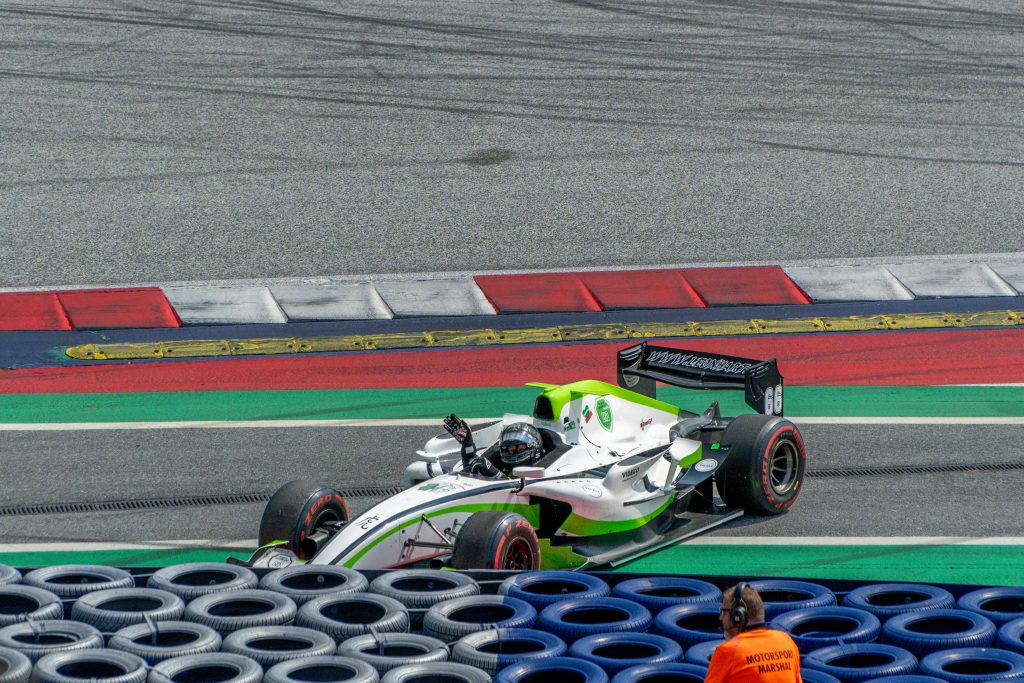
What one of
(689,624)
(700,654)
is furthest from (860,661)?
(689,624)

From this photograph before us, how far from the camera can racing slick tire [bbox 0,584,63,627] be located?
8781mm

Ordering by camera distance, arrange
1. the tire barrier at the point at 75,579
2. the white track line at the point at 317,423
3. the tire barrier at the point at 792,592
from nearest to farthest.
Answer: the tire barrier at the point at 792,592
the tire barrier at the point at 75,579
the white track line at the point at 317,423

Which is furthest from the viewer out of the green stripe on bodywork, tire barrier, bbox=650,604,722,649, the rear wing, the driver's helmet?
the rear wing

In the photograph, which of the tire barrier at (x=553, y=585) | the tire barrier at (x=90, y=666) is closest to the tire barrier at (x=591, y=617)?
the tire barrier at (x=553, y=585)

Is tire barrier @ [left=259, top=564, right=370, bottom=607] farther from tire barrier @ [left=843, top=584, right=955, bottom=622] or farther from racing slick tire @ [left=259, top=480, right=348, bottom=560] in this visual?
tire barrier @ [left=843, top=584, right=955, bottom=622]

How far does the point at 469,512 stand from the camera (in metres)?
11.0

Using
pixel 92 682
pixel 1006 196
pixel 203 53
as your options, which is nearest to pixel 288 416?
pixel 92 682

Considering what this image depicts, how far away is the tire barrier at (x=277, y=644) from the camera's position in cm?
815

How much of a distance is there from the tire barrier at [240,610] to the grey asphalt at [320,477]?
322 cm

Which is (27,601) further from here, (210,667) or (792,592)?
(792,592)

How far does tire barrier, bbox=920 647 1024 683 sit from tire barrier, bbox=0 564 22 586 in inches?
198

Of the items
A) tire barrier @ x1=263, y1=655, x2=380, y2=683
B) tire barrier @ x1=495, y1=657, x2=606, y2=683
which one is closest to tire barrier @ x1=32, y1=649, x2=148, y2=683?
tire barrier @ x1=263, y1=655, x2=380, y2=683

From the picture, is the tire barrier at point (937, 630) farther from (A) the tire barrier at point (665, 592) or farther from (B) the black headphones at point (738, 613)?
(B) the black headphones at point (738, 613)

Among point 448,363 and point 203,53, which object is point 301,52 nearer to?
point 203,53
